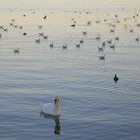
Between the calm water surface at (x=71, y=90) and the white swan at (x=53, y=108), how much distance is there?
0.62 meters

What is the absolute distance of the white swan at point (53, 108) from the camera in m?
39.0

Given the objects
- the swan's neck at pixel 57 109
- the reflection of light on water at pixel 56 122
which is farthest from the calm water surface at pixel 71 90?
the swan's neck at pixel 57 109

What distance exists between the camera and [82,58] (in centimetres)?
7169

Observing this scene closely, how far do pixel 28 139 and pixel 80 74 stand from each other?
25896 mm

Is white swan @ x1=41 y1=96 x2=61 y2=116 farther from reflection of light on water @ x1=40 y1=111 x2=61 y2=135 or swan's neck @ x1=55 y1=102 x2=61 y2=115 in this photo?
reflection of light on water @ x1=40 y1=111 x2=61 y2=135

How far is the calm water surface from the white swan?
62 centimetres

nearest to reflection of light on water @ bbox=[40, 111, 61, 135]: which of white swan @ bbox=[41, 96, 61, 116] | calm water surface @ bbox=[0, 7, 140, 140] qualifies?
calm water surface @ bbox=[0, 7, 140, 140]

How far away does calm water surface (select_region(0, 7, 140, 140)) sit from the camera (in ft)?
117

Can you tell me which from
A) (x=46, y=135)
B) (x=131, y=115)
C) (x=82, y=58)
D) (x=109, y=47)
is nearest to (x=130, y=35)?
(x=109, y=47)

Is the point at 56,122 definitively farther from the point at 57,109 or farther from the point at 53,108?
the point at 53,108

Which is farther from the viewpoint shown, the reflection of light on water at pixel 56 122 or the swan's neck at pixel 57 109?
the swan's neck at pixel 57 109

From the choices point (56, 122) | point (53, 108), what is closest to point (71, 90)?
point (53, 108)

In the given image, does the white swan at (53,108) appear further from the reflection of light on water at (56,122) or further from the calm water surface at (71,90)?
the calm water surface at (71,90)

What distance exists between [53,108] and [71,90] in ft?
33.3
